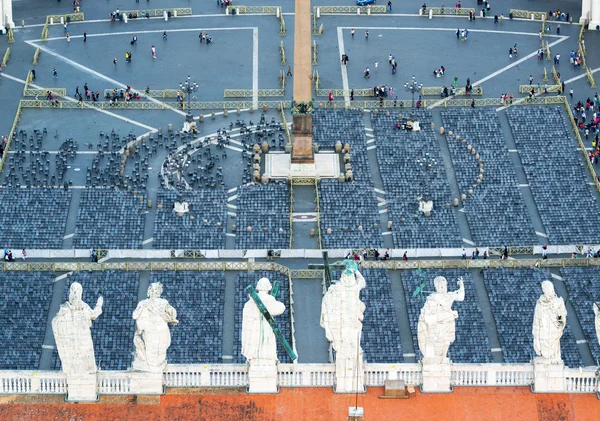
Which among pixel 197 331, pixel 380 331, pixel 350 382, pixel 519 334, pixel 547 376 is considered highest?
pixel 197 331

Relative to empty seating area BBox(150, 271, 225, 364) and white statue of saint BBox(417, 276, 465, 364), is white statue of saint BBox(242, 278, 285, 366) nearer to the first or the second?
white statue of saint BBox(417, 276, 465, 364)

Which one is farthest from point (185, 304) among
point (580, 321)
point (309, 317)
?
point (580, 321)

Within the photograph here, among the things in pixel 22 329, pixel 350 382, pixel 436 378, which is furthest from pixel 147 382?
pixel 22 329

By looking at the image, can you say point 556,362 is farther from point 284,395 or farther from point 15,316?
point 15,316

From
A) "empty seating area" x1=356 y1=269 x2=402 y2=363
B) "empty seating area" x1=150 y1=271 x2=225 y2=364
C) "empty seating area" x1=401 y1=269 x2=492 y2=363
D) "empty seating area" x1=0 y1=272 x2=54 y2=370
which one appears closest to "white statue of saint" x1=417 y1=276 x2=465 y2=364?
"empty seating area" x1=401 y1=269 x2=492 y2=363

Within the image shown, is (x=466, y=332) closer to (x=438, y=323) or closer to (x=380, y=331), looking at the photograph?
(x=380, y=331)

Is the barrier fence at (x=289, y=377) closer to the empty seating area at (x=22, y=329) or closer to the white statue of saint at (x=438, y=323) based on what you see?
the white statue of saint at (x=438, y=323)

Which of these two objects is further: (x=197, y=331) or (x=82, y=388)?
(x=197, y=331)
